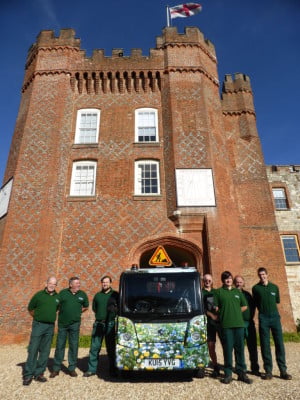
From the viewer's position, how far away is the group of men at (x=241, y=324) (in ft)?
18.8

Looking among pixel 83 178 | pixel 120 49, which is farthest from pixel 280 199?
pixel 120 49

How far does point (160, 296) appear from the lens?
233 inches

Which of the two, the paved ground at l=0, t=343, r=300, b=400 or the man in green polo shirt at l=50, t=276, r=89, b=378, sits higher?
the man in green polo shirt at l=50, t=276, r=89, b=378

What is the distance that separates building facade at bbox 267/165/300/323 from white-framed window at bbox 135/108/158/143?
388 inches

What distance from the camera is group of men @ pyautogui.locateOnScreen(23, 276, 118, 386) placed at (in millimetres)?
5906

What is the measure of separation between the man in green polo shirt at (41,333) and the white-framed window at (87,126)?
9.96 meters

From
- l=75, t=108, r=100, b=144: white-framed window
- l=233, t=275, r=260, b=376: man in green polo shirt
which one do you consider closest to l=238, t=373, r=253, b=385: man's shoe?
l=233, t=275, r=260, b=376: man in green polo shirt

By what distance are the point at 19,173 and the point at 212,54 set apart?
13400mm

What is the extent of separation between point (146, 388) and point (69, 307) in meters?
2.36

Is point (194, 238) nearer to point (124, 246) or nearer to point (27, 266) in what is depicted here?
point (124, 246)

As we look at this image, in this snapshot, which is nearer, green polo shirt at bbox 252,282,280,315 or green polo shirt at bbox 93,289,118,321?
green polo shirt at bbox 252,282,280,315

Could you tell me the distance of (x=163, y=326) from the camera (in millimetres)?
5512

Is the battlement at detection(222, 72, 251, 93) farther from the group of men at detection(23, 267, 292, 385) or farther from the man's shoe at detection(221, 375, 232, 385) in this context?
the man's shoe at detection(221, 375, 232, 385)

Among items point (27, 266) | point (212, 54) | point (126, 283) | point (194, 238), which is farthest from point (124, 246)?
point (212, 54)
